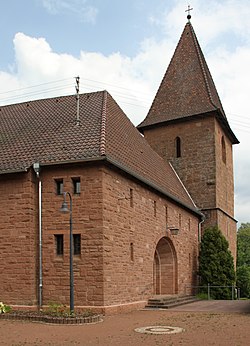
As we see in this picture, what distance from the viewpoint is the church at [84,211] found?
1686 cm

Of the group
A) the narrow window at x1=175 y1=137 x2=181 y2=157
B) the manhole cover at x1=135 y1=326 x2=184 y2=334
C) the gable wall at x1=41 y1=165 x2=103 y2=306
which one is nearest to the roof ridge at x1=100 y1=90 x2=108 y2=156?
the gable wall at x1=41 y1=165 x2=103 y2=306

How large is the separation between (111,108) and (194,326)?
36.8ft

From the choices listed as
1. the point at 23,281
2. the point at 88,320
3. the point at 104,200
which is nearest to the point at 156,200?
the point at 104,200

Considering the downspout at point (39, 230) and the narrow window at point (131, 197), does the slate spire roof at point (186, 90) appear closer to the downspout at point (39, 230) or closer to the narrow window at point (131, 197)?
the narrow window at point (131, 197)

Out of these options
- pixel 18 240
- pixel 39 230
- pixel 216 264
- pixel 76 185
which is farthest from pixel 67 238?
pixel 216 264

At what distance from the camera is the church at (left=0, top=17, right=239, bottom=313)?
16.9m

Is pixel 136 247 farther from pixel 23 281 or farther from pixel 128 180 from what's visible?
pixel 23 281

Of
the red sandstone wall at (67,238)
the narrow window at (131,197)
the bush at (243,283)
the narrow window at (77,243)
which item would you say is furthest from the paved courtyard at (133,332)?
the bush at (243,283)

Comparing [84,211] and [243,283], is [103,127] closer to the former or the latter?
[84,211]

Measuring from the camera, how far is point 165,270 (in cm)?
2527

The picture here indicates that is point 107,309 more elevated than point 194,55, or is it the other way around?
point 194,55

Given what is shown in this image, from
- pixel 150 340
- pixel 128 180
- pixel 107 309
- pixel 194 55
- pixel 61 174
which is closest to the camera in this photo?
pixel 150 340

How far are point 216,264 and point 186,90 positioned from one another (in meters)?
11.9

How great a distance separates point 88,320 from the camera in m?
14.2
